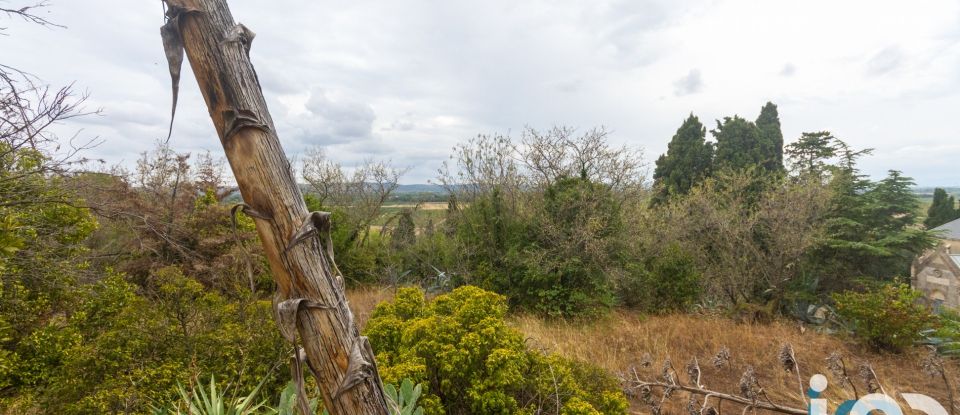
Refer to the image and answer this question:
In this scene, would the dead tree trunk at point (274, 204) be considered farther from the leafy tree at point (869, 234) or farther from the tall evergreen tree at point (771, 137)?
the tall evergreen tree at point (771, 137)

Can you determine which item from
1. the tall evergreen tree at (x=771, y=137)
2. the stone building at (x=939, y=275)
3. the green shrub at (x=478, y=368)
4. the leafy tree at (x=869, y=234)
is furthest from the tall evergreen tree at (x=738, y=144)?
the green shrub at (x=478, y=368)

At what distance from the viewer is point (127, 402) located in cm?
239

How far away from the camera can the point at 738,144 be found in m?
16.3

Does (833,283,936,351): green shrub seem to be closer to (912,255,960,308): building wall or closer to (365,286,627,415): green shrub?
(365,286,627,415): green shrub

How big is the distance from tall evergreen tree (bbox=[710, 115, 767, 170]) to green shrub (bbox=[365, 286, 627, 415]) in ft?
50.7

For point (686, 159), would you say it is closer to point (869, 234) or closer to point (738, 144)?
point (738, 144)

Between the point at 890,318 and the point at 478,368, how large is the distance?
6962mm

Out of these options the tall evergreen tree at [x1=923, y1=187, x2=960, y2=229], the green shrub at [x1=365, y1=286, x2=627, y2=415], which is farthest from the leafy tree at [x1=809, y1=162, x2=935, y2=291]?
the tall evergreen tree at [x1=923, y1=187, x2=960, y2=229]

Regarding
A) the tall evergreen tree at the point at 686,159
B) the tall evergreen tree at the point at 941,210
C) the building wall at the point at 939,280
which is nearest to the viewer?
the building wall at the point at 939,280

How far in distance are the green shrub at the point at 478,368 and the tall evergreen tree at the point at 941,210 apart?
1073 inches

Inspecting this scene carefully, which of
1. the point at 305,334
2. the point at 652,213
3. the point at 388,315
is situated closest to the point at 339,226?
the point at 388,315

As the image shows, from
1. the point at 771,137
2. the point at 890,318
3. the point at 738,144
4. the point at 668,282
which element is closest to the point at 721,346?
the point at 890,318

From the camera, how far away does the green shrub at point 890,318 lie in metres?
6.16

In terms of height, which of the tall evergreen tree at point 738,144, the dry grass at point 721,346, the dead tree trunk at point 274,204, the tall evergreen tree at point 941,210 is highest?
the tall evergreen tree at point 738,144
